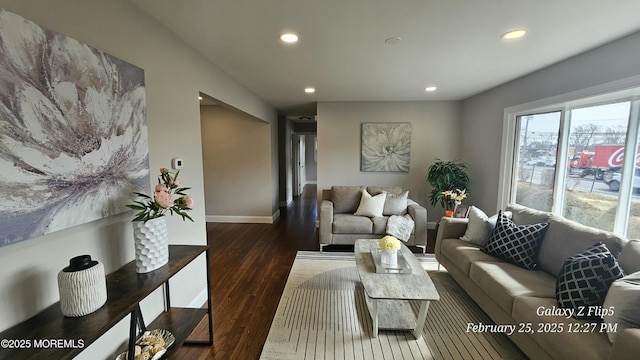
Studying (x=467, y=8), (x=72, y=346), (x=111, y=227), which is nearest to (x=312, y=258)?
(x=111, y=227)

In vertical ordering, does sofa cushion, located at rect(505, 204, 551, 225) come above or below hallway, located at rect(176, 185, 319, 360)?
above

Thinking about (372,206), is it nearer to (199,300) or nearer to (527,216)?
(527,216)

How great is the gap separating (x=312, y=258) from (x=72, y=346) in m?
2.79

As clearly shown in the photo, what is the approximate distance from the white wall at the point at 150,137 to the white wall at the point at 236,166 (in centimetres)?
227

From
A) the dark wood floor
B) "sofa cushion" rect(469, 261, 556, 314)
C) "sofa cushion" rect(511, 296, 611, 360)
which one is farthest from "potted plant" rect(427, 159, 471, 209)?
"sofa cushion" rect(511, 296, 611, 360)

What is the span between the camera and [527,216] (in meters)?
2.63

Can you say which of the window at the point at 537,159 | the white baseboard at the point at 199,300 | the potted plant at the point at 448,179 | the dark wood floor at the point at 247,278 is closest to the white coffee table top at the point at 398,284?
the dark wood floor at the point at 247,278

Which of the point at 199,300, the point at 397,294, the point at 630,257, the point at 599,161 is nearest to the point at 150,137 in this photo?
the point at 199,300

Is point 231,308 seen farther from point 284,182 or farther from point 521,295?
point 284,182

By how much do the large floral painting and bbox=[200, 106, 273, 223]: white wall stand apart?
141 inches

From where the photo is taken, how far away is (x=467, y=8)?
1.66 m

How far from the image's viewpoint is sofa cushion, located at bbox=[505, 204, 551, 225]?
2496 millimetres

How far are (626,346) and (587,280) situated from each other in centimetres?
52

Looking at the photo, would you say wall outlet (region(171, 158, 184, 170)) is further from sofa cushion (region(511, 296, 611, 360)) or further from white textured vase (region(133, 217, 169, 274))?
sofa cushion (region(511, 296, 611, 360))
